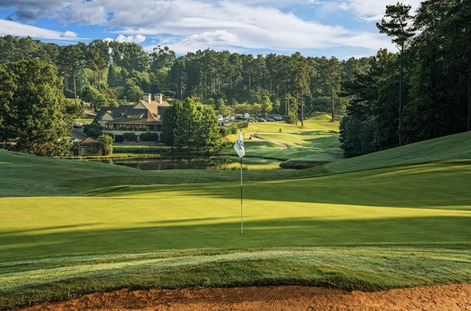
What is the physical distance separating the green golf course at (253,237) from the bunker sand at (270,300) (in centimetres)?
22

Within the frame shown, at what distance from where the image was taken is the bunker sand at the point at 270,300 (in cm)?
666

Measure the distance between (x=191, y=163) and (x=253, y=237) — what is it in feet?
217

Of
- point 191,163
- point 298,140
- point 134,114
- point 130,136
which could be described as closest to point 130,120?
point 134,114

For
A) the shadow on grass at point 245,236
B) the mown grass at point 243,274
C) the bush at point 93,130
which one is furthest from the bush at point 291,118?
the mown grass at point 243,274

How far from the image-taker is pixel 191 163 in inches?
3103

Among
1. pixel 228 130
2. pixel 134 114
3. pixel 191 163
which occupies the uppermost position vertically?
pixel 134 114

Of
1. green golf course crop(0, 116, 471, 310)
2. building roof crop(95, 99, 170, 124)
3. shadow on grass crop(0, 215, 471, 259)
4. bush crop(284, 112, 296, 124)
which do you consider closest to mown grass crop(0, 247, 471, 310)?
green golf course crop(0, 116, 471, 310)

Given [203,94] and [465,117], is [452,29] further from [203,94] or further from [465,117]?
[203,94]

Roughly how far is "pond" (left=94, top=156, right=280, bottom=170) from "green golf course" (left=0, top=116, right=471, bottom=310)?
40198 mm

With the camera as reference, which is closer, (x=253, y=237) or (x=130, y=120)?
(x=253, y=237)

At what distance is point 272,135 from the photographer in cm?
11581

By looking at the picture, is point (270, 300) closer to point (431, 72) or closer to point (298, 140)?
point (431, 72)

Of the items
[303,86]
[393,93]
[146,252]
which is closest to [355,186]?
[146,252]

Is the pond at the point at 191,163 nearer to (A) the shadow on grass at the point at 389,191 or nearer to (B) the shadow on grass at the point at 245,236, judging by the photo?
(A) the shadow on grass at the point at 389,191
